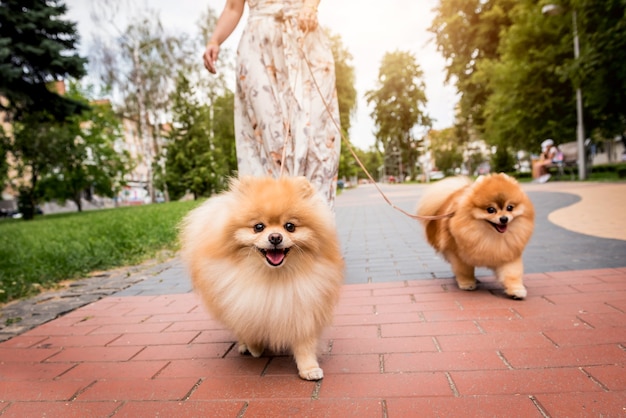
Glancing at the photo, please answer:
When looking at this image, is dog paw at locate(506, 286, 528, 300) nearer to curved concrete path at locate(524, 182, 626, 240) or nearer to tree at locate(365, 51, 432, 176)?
curved concrete path at locate(524, 182, 626, 240)

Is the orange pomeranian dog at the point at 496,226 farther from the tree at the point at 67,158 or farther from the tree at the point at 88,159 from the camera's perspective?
the tree at the point at 88,159

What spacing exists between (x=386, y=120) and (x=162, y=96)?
27038 millimetres

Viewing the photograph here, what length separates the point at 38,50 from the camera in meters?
13.2

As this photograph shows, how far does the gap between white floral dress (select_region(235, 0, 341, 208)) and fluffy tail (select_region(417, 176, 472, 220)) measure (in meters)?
1.01

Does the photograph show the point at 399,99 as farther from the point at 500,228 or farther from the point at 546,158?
the point at 500,228

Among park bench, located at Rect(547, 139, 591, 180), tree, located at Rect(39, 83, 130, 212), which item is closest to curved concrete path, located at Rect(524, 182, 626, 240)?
park bench, located at Rect(547, 139, 591, 180)

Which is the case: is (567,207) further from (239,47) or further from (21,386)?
(21,386)

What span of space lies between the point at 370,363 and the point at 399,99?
46509 millimetres

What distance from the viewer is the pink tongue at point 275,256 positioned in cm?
214

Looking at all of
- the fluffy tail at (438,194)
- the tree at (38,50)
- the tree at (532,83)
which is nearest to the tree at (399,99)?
the tree at (532,83)

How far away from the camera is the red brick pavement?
1.92 meters

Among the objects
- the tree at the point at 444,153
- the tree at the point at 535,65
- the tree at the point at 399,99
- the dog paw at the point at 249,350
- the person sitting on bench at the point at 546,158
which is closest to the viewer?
the dog paw at the point at 249,350

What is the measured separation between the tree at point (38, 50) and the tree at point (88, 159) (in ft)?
47.9

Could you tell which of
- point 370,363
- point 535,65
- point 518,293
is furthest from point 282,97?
point 535,65
